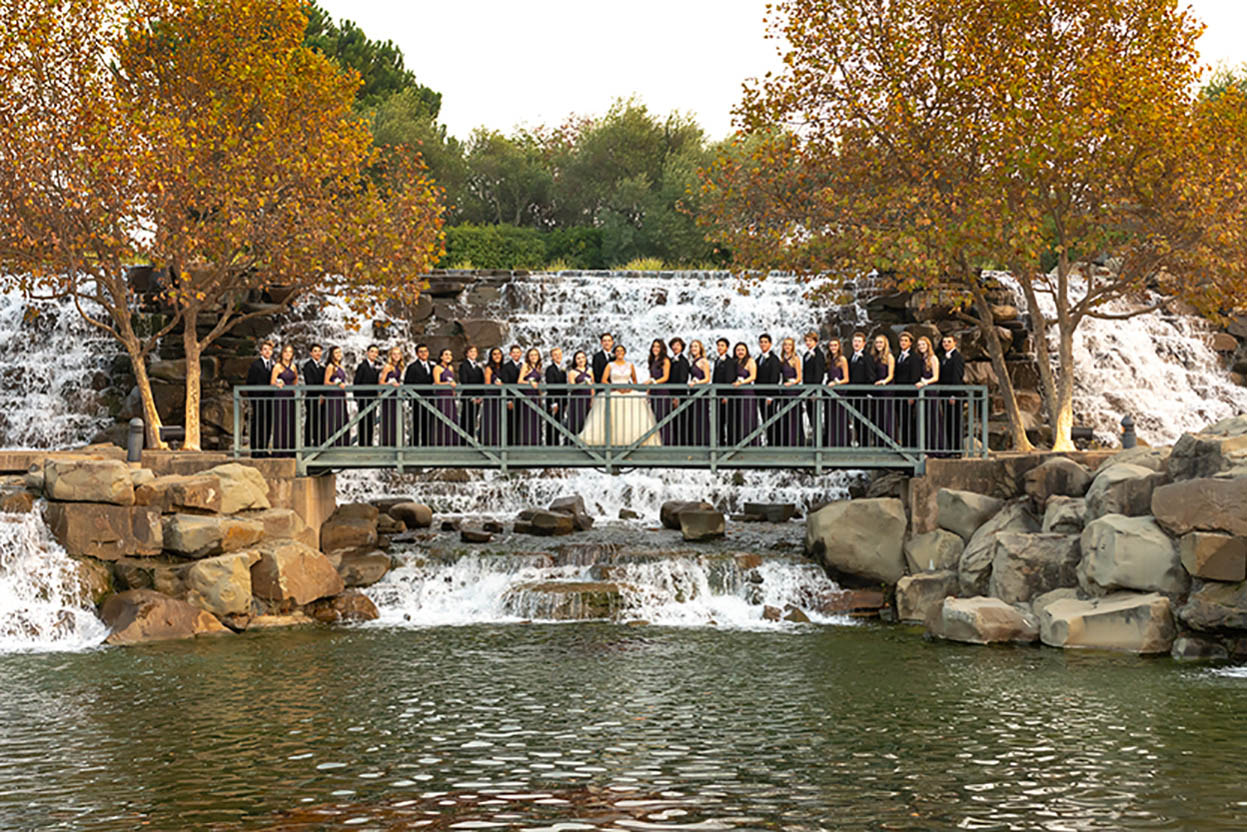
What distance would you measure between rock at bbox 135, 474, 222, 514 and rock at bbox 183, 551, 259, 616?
3.12 feet

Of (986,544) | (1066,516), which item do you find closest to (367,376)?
(986,544)

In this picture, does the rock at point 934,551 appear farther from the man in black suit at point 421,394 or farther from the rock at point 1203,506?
the man in black suit at point 421,394

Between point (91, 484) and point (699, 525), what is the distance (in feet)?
30.2

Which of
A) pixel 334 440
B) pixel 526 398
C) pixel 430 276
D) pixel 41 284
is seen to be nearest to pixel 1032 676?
pixel 526 398

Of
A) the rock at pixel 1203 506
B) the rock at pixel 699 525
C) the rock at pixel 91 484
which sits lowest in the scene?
the rock at pixel 699 525

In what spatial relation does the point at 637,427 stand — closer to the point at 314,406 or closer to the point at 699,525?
the point at 699,525

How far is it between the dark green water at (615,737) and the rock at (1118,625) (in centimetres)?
58

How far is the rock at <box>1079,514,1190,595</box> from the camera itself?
17.9 m

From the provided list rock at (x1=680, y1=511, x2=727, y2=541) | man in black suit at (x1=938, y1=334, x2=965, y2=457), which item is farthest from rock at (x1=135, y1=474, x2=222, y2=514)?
man in black suit at (x1=938, y1=334, x2=965, y2=457)

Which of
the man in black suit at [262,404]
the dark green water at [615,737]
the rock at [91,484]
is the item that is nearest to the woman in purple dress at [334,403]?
the man in black suit at [262,404]

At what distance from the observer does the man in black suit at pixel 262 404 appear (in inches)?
893

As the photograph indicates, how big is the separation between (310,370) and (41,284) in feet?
23.5

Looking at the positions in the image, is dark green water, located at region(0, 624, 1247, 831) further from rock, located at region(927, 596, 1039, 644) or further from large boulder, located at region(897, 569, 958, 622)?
large boulder, located at region(897, 569, 958, 622)

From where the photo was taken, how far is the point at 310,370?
23.3m
